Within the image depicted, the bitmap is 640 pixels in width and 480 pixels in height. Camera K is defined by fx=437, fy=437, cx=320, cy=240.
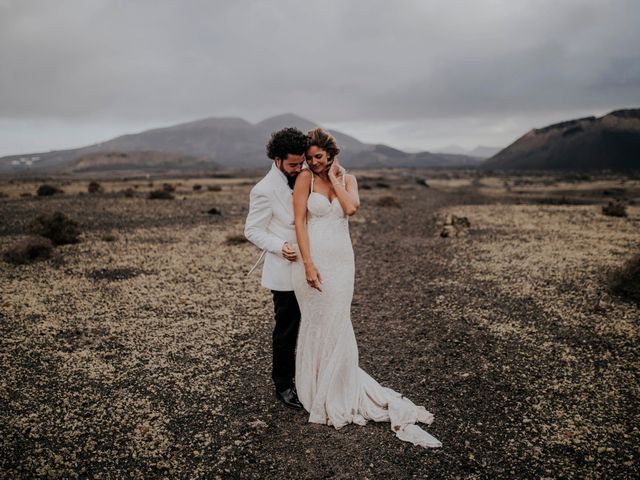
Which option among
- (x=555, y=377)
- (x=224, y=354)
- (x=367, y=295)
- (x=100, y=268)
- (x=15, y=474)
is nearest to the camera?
(x=15, y=474)

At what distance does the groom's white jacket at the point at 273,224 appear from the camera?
434 centimetres

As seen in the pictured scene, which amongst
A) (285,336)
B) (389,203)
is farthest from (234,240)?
(389,203)

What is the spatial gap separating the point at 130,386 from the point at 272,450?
2.27 m

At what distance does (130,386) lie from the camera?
5438mm

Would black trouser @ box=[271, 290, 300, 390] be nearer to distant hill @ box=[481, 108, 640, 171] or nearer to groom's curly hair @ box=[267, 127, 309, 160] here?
groom's curly hair @ box=[267, 127, 309, 160]

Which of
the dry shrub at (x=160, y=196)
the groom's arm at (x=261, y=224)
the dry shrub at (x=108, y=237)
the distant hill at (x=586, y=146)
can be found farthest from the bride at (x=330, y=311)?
the distant hill at (x=586, y=146)

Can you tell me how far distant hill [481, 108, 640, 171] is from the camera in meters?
108

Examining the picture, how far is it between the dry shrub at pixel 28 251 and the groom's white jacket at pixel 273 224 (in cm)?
1039

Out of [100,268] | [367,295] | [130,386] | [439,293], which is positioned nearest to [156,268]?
[100,268]

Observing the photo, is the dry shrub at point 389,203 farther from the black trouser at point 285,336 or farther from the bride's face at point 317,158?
the bride's face at point 317,158

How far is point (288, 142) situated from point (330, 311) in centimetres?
177

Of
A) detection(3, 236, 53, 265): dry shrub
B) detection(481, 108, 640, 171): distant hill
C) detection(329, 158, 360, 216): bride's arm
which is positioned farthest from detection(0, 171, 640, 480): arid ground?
detection(481, 108, 640, 171): distant hill

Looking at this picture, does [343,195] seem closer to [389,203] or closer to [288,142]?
[288,142]

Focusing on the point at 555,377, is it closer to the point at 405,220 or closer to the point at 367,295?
the point at 367,295
